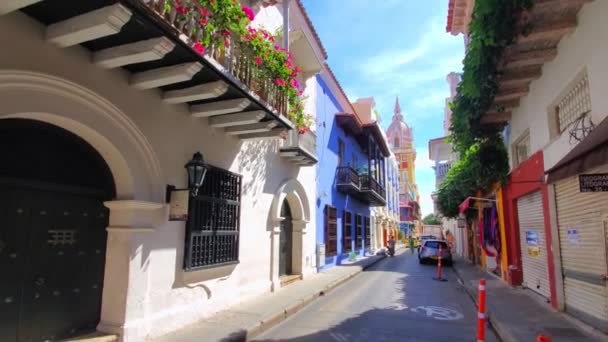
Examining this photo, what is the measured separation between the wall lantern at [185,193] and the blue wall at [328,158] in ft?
27.8

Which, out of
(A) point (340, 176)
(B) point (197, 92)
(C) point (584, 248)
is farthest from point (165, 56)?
(A) point (340, 176)

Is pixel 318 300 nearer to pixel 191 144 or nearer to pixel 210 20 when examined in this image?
pixel 191 144

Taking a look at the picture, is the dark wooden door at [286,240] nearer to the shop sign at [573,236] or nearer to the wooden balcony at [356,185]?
the wooden balcony at [356,185]

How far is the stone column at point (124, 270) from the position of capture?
5.02 metres

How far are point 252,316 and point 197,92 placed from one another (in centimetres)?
411

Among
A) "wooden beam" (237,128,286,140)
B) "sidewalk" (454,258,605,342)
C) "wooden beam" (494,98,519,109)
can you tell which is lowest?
"sidewalk" (454,258,605,342)

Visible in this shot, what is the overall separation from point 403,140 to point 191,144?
59047 millimetres

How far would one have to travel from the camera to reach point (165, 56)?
4.78 m

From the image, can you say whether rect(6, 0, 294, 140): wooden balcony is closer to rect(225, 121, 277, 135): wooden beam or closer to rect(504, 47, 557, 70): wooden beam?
rect(225, 121, 277, 135): wooden beam

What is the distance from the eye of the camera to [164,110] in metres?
5.92

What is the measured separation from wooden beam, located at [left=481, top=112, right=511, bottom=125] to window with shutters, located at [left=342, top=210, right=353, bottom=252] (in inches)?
361

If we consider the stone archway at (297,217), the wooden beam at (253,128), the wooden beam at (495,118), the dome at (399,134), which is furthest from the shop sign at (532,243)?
the dome at (399,134)

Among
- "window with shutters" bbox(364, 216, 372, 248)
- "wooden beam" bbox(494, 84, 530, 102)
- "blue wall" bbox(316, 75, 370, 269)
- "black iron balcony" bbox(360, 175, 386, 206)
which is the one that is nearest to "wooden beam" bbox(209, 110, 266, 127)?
"wooden beam" bbox(494, 84, 530, 102)

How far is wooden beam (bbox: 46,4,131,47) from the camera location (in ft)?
12.2
